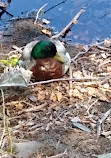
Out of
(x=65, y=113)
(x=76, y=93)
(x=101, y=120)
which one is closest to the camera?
(x=101, y=120)

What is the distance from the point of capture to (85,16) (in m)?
7.67

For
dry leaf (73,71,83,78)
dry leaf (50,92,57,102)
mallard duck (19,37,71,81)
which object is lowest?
dry leaf (50,92,57,102)

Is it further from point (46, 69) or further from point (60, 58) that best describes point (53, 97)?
point (60, 58)

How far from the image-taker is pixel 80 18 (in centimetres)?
751

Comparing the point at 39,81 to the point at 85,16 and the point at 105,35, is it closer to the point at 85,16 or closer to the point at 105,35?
the point at 105,35

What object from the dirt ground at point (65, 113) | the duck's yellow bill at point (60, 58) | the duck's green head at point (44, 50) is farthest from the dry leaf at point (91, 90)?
the duck's green head at point (44, 50)

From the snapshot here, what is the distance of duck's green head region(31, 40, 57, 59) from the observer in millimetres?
4965

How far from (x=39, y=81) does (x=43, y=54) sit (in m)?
0.31

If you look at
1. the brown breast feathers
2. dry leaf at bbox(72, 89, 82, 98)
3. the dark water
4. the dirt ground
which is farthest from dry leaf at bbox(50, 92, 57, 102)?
the dark water

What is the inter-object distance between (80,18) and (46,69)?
9.21 ft

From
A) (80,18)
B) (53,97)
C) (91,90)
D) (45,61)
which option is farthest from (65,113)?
(80,18)

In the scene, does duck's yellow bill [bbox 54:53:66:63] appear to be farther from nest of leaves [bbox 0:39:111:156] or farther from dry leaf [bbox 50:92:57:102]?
dry leaf [bbox 50:92:57:102]

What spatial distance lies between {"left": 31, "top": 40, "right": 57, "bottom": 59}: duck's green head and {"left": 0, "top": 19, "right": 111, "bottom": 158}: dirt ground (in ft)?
1.13

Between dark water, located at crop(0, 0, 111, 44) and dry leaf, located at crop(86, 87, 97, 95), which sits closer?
dry leaf, located at crop(86, 87, 97, 95)
